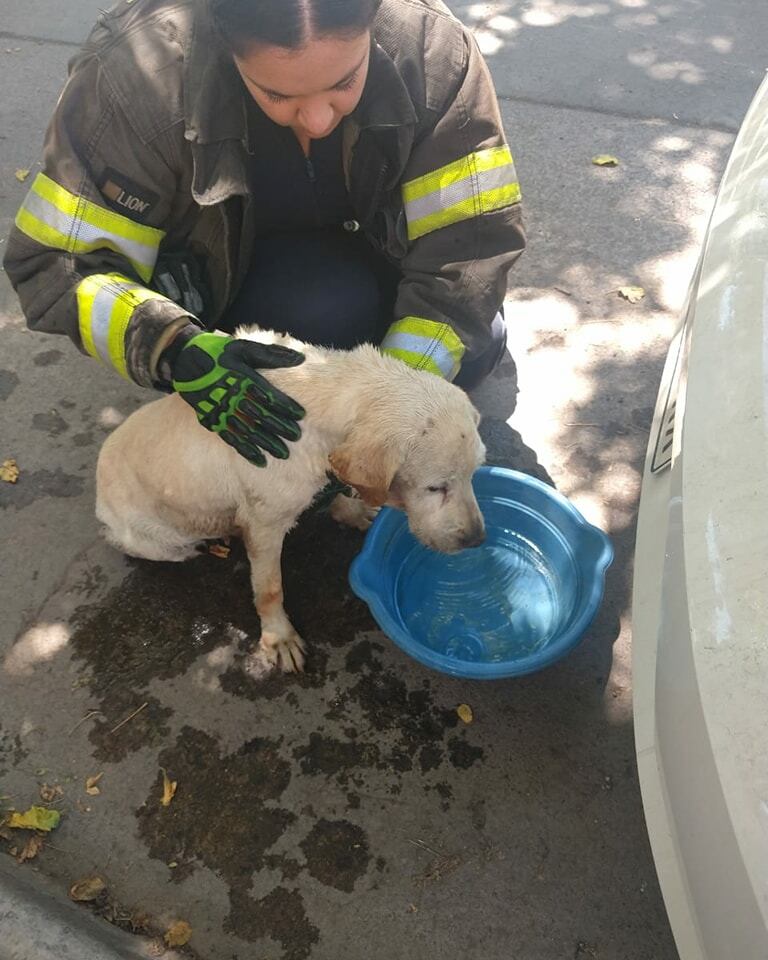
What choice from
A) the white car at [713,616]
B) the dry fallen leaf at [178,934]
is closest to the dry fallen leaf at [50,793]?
the dry fallen leaf at [178,934]

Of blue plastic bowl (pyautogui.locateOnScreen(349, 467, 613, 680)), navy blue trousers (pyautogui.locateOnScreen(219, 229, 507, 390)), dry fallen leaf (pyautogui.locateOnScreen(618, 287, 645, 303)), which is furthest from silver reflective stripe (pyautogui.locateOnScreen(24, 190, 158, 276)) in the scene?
dry fallen leaf (pyautogui.locateOnScreen(618, 287, 645, 303))

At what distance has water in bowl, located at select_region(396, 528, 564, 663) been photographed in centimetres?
327

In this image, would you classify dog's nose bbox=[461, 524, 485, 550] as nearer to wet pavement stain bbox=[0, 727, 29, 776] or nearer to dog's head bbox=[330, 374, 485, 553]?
dog's head bbox=[330, 374, 485, 553]

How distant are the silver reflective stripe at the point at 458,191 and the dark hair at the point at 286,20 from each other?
0.79 metres

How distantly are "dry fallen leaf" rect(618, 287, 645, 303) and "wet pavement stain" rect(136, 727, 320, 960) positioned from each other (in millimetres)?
3140

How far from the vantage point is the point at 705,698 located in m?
1.68

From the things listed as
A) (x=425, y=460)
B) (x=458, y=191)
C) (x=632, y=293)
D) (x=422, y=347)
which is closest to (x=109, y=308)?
(x=422, y=347)

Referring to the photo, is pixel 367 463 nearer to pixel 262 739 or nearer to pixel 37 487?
pixel 262 739

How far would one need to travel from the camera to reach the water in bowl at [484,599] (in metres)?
3.27

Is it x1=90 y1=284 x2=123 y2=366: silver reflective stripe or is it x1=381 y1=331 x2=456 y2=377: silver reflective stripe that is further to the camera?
x1=381 y1=331 x2=456 y2=377: silver reflective stripe

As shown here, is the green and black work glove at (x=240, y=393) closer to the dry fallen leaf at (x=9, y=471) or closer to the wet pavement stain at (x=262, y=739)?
the wet pavement stain at (x=262, y=739)

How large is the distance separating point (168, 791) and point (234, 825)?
0.27 m

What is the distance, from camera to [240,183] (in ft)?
9.22

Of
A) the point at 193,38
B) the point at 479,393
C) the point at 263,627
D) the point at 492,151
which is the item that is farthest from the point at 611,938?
the point at 193,38
